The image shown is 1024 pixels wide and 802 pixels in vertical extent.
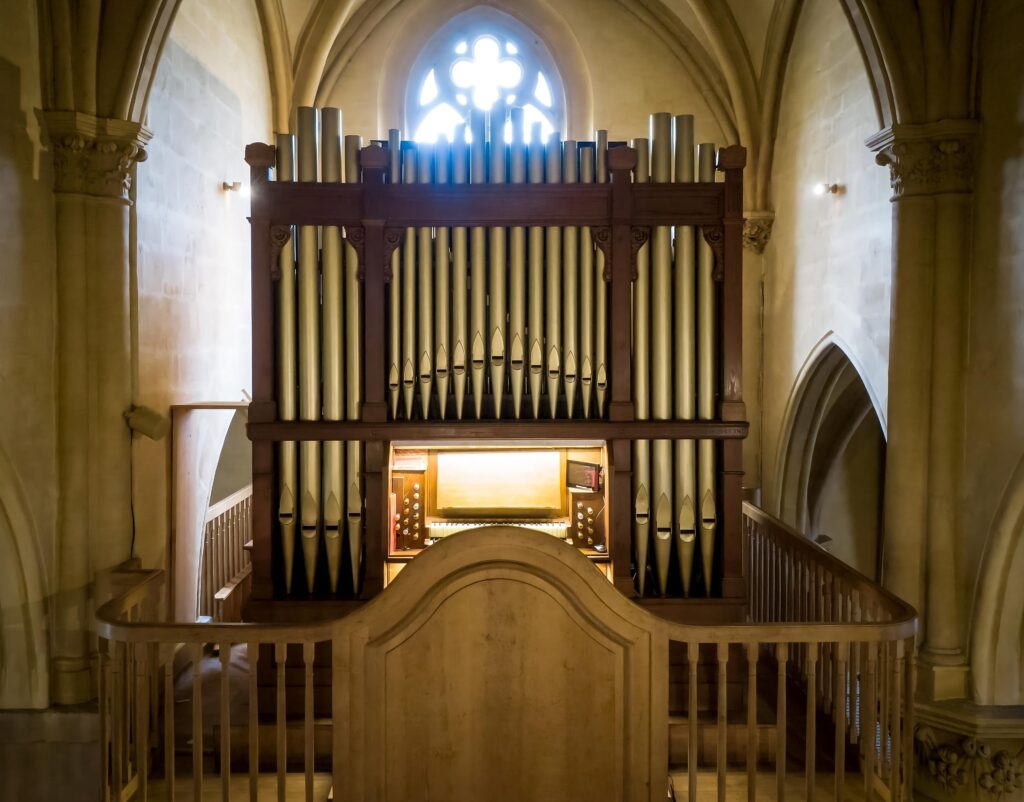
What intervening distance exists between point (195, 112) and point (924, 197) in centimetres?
681

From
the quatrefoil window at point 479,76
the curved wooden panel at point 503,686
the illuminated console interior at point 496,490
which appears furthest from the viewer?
the quatrefoil window at point 479,76

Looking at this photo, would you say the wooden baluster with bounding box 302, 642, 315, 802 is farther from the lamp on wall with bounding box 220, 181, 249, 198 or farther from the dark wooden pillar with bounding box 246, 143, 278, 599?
the lamp on wall with bounding box 220, 181, 249, 198

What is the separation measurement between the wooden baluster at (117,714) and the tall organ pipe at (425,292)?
2.68 meters

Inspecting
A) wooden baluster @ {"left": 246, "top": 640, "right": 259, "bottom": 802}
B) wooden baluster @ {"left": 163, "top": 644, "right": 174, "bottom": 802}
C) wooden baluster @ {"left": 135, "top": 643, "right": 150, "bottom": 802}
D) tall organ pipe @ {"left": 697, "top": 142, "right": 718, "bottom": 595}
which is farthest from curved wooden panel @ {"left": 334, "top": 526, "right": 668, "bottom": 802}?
tall organ pipe @ {"left": 697, "top": 142, "right": 718, "bottom": 595}

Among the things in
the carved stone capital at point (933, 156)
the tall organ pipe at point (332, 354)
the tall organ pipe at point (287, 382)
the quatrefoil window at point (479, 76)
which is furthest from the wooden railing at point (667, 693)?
the quatrefoil window at point (479, 76)

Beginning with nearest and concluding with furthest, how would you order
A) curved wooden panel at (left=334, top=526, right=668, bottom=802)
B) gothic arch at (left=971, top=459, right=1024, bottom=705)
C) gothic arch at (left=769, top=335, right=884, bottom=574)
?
curved wooden panel at (left=334, top=526, right=668, bottom=802)
gothic arch at (left=971, top=459, right=1024, bottom=705)
gothic arch at (left=769, top=335, right=884, bottom=574)

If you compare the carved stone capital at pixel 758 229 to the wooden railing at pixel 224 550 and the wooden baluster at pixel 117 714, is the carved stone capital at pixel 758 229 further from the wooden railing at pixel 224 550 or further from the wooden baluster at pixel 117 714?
the wooden baluster at pixel 117 714

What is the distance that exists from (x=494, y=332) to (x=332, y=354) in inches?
47.3

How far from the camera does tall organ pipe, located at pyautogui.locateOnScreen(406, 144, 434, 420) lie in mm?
6797

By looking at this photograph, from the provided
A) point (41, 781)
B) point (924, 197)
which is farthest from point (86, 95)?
point (924, 197)

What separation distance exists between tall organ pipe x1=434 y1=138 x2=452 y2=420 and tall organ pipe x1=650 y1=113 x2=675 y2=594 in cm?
152

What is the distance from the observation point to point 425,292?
6.80 meters

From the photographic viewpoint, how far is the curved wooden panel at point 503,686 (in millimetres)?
4855

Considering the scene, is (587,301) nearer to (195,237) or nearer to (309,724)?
(309,724)
